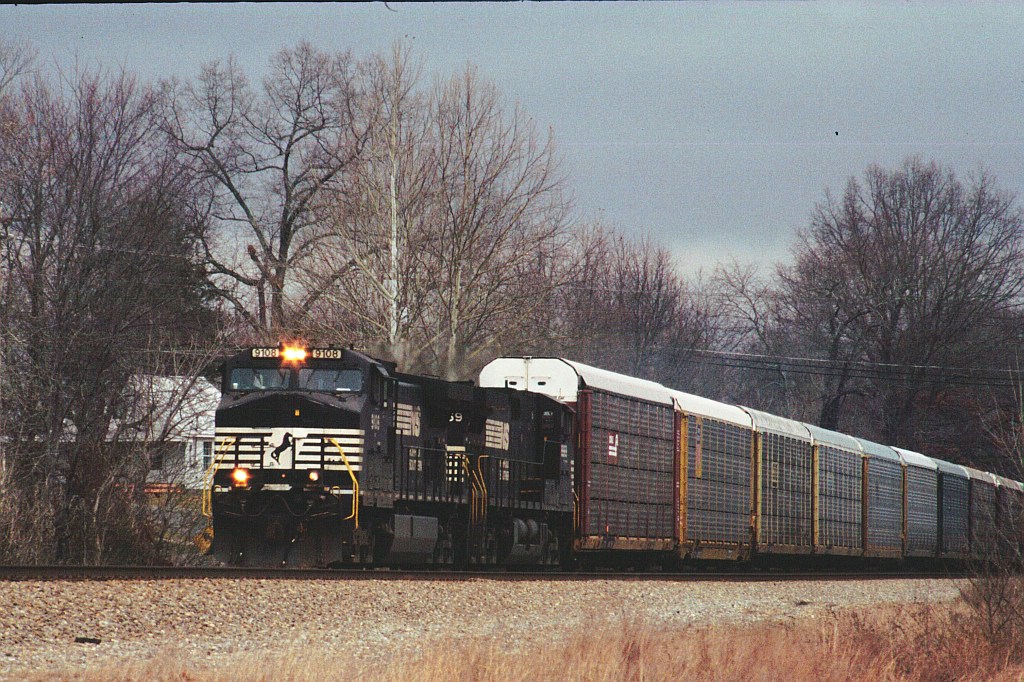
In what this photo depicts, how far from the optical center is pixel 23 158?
27.2 meters

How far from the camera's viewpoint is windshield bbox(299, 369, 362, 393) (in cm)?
1938

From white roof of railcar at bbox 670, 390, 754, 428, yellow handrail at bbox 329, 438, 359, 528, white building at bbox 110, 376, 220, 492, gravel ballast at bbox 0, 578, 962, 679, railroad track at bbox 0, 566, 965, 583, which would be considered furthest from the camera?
white building at bbox 110, 376, 220, 492

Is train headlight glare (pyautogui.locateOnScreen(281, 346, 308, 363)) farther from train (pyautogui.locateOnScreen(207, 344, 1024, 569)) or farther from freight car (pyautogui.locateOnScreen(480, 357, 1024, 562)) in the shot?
freight car (pyautogui.locateOnScreen(480, 357, 1024, 562))

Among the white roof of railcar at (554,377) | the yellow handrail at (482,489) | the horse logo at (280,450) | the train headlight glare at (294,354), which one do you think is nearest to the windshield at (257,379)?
the train headlight glare at (294,354)

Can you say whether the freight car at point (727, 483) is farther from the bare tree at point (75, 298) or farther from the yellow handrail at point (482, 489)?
the bare tree at point (75, 298)

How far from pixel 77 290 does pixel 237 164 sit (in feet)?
73.0

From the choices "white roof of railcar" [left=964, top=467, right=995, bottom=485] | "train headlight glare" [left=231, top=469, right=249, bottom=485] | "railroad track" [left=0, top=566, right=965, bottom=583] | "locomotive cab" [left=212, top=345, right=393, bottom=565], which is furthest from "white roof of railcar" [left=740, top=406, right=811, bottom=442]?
"white roof of railcar" [left=964, top=467, right=995, bottom=485]

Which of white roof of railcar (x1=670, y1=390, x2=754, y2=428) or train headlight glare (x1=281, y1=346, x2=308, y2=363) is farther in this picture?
white roof of railcar (x1=670, y1=390, x2=754, y2=428)

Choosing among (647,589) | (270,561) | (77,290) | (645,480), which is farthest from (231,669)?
(77,290)

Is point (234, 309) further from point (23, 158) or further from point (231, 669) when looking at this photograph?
point (231, 669)

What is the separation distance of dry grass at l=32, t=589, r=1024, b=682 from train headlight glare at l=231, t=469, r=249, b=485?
6.24 meters

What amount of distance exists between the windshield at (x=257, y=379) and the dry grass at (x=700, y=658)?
21.7 ft

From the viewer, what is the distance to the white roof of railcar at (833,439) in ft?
103

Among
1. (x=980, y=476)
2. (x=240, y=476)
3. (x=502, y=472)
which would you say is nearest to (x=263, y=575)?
(x=240, y=476)
